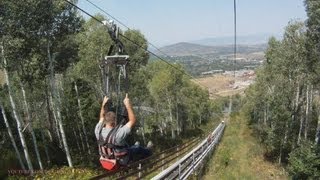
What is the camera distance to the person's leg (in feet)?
34.6

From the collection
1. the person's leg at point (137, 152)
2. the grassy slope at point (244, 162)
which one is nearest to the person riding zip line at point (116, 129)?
the person's leg at point (137, 152)

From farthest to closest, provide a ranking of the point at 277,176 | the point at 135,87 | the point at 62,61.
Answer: the point at 135,87 < the point at 277,176 < the point at 62,61

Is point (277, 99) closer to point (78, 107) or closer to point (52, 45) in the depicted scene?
point (78, 107)

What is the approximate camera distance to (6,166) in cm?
3262

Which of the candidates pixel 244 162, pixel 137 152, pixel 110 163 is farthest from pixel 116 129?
pixel 244 162

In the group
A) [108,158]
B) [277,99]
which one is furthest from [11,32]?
[277,99]

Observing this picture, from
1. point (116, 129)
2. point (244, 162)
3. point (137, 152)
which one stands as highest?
point (116, 129)

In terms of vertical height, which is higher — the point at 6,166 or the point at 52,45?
the point at 52,45

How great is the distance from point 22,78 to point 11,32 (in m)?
4.93

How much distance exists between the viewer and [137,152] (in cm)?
1080

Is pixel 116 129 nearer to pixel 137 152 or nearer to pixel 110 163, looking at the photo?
pixel 110 163

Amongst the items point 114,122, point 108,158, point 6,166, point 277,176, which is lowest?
point 277,176

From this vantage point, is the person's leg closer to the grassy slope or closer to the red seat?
the red seat

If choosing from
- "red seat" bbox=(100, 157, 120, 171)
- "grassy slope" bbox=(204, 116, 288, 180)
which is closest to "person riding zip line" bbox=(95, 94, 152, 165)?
"red seat" bbox=(100, 157, 120, 171)
